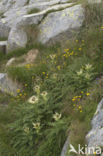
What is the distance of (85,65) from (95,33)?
113cm

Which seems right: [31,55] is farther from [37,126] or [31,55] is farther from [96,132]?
[96,132]

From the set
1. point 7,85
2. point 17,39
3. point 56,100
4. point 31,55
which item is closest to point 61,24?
point 31,55

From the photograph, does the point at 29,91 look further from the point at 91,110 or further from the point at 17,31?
the point at 17,31

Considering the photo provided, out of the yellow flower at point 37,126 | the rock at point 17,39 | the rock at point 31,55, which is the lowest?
the yellow flower at point 37,126

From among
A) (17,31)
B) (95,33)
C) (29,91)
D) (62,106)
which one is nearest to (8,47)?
(17,31)

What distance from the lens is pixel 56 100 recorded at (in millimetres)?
4520

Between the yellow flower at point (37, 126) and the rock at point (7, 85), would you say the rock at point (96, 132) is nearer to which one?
the yellow flower at point (37, 126)

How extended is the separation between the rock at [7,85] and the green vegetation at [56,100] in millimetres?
165

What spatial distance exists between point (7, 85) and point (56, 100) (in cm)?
195

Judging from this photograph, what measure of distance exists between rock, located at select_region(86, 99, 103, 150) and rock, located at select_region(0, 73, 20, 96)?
294 cm

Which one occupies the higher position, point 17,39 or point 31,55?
point 17,39

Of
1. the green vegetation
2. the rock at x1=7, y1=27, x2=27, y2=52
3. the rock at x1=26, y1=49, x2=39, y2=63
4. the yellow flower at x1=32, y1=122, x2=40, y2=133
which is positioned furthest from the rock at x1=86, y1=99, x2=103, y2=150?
the rock at x1=7, y1=27, x2=27, y2=52

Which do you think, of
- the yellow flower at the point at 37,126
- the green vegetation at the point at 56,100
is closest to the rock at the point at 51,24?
the green vegetation at the point at 56,100

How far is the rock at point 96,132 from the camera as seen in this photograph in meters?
2.68
